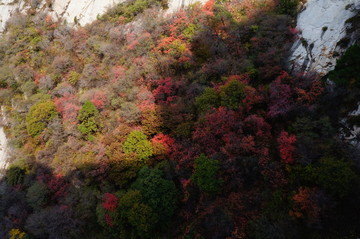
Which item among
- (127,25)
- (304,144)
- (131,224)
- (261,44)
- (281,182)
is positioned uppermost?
(127,25)

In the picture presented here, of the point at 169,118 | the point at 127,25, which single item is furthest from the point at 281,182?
the point at 127,25

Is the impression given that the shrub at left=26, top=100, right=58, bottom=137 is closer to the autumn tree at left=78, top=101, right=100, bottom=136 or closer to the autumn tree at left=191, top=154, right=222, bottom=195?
the autumn tree at left=78, top=101, right=100, bottom=136

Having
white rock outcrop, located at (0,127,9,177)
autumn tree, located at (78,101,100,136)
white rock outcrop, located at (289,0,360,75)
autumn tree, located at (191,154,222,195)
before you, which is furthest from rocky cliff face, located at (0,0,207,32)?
autumn tree, located at (191,154,222,195)

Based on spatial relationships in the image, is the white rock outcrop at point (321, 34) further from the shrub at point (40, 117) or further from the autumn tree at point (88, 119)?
the shrub at point (40, 117)

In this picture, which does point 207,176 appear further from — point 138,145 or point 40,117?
point 40,117

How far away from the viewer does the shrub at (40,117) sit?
25203 millimetres

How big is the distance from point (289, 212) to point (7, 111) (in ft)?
116

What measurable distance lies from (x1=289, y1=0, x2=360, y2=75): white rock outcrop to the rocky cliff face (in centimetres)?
2662

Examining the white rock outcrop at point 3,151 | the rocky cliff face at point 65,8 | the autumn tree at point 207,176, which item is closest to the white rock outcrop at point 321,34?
the autumn tree at point 207,176

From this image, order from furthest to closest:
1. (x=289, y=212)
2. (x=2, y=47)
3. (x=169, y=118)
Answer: (x=2, y=47) < (x=169, y=118) < (x=289, y=212)

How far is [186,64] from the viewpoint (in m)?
22.8

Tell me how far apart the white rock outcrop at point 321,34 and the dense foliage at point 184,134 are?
0.99 m

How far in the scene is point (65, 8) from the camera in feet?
123

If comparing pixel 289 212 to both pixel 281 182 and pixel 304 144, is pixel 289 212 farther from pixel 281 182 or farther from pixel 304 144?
pixel 304 144
